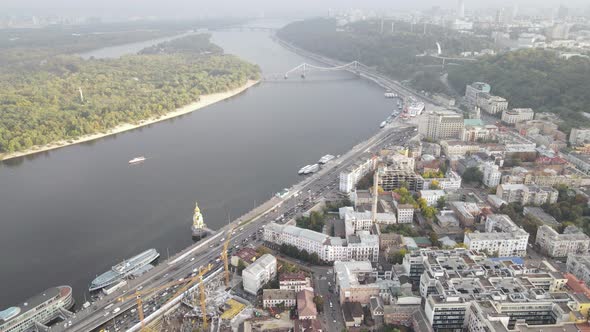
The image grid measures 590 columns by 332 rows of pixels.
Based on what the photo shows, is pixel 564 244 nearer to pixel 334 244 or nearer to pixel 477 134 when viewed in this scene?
pixel 334 244

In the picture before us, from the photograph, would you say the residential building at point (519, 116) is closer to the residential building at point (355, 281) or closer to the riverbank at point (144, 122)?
the residential building at point (355, 281)

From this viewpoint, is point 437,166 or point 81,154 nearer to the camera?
point 437,166

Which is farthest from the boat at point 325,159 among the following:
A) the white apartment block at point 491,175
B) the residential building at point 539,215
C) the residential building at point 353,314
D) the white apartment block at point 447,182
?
the residential building at point 353,314

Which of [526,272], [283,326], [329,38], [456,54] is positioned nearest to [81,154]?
[283,326]

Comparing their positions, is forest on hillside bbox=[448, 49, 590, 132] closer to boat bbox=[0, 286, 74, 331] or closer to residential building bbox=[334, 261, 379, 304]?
residential building bbox=[334, 261, 379, 304]

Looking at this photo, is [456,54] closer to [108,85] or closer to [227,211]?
[108,85]

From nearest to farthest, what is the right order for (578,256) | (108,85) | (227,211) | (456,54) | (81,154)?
1. (578,256)
2. (227,211)
3. (81,154)
4. (108,85)
5. (456,54)
